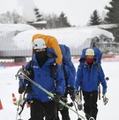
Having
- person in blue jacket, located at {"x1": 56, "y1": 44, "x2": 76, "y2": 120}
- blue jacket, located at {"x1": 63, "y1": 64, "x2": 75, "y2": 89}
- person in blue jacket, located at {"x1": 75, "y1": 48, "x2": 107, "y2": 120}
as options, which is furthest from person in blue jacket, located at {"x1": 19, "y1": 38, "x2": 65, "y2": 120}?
person in blue jacket, located at {"x1": 75, "y1": 48, "x2": 107, "y2": 120}

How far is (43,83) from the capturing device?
6.09 metres

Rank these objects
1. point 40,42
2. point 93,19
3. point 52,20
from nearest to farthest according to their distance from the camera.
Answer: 1. point 40,42
2. point 93,19
3. point 52,20

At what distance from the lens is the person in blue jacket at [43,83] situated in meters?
6.03

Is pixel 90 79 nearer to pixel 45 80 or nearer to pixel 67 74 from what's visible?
pixel 67 74

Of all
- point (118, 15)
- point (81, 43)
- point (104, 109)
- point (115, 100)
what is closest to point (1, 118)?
point (104, 109)

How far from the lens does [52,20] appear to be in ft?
399

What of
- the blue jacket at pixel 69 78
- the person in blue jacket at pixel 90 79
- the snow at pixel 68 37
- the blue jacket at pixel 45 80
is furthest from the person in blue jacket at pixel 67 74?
the snow at pixel 68 37

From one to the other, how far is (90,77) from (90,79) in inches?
1.6

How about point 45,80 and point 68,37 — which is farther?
point 68,37

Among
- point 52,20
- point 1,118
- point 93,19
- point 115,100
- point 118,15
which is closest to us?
point 1,118

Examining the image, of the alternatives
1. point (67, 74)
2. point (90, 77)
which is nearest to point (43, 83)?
point (67, 74)

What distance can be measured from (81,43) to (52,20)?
65.1m

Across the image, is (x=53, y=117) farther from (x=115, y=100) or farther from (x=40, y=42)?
(x=115, y=100)

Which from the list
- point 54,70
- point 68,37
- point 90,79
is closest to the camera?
point 54,70
